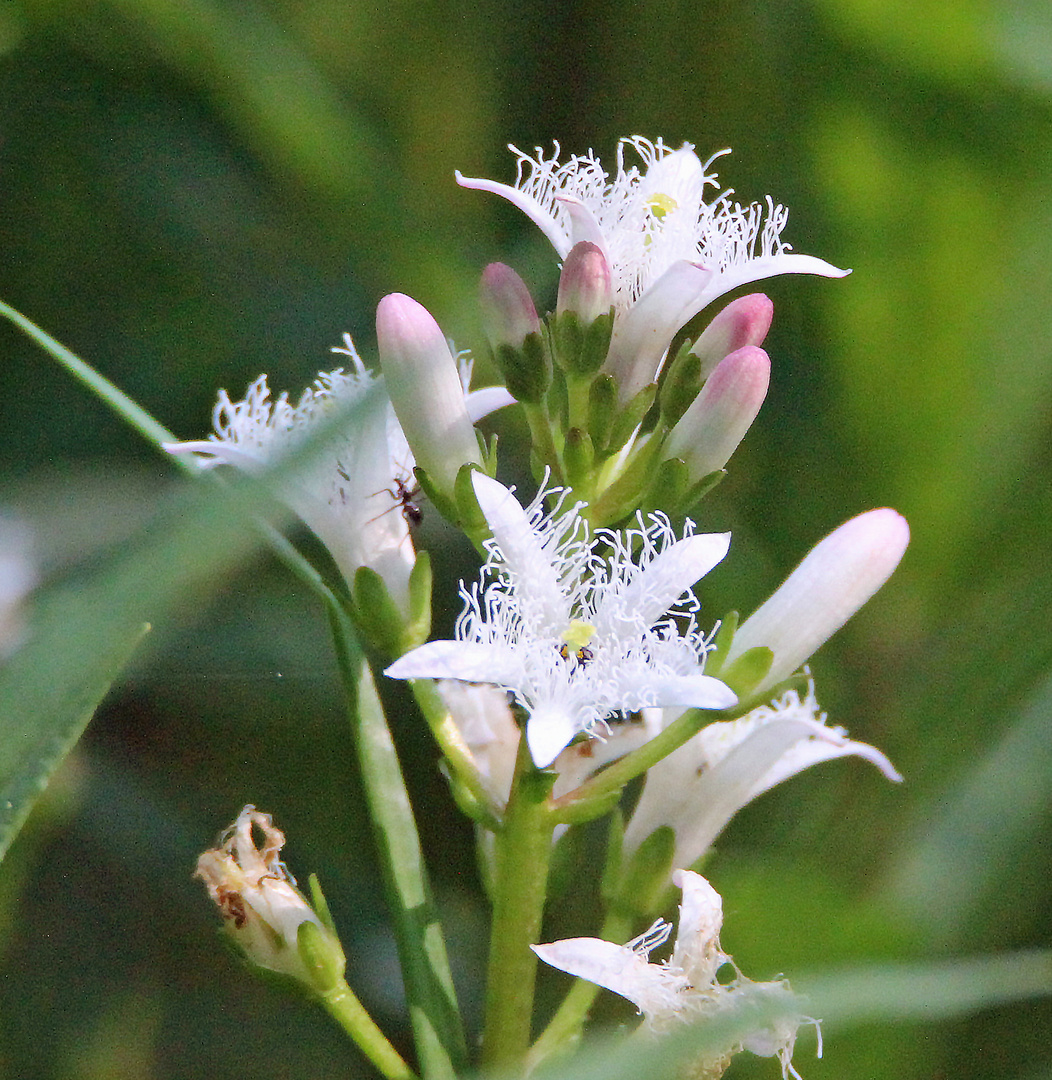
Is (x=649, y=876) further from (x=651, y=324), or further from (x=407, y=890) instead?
(x=651, y=324)

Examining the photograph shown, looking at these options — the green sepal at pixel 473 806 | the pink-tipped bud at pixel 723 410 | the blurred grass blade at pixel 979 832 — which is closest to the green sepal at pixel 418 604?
the green sepal at pixel 473 806

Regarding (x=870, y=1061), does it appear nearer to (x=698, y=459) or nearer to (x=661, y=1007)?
(x=661, y=1007)

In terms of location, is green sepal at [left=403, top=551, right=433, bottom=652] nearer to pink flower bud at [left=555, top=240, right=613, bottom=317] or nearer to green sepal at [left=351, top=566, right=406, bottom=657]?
green sepal at [left=351, top=566, right=406, bottom=657]

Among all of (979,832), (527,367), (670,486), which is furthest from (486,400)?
(979,832)

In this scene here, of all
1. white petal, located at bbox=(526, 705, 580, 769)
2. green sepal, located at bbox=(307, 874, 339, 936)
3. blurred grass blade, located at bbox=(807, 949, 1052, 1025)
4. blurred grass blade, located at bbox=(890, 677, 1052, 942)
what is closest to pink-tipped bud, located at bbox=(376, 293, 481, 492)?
white petal, located at bbox=(526, 705, 580, 769)

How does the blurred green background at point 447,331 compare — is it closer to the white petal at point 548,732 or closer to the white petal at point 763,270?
the white petal at point 763,270

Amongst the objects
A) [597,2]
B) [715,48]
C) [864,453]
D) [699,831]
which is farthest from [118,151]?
[699,831]
